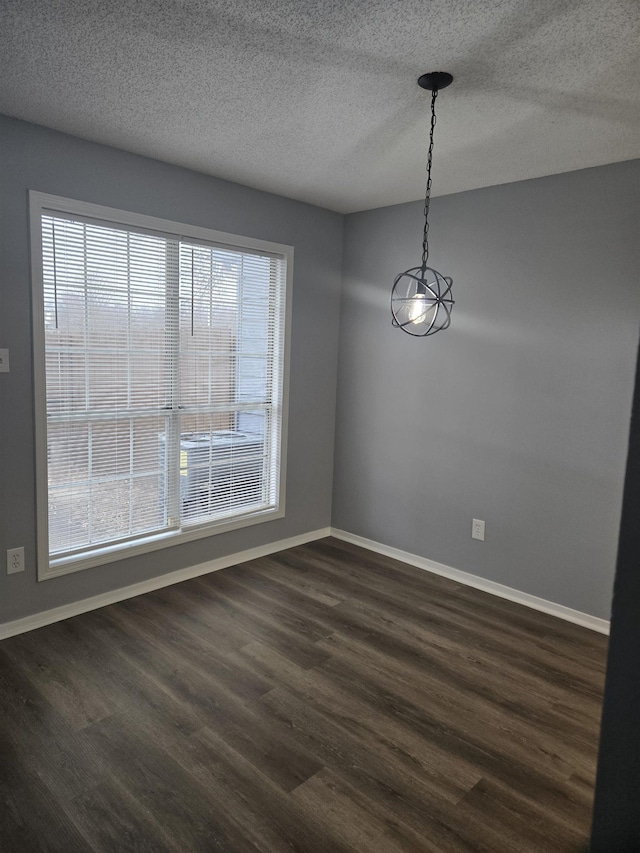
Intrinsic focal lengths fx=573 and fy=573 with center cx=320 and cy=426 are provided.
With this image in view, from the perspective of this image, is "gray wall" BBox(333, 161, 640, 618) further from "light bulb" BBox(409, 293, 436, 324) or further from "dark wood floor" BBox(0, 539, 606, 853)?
"light bulb" BBox(409, 293, 436, 324)

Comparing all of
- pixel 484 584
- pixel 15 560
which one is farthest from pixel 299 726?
pixel 484 584

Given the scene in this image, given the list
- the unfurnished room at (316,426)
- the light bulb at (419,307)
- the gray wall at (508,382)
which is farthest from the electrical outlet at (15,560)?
the gray wall at (508,382)

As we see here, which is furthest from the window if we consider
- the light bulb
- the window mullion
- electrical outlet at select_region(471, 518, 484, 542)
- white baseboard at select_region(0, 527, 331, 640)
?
the light bulb

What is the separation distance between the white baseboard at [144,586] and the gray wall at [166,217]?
4 cm

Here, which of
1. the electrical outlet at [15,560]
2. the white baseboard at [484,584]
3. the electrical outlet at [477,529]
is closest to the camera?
the electrical outlet at [15,560]

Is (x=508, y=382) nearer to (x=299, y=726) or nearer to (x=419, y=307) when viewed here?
(x=419, y=307)

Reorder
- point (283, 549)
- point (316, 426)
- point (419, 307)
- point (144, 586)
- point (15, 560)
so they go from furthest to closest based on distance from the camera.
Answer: point (316, 426) < point (283, 549) < point (144, 586) < point (15, 560) < point (419, 307)

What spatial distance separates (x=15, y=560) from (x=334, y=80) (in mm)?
2672

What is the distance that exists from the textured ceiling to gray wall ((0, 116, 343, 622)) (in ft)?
0.54

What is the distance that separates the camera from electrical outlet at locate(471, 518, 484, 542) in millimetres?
3711

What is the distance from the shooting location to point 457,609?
134 inches

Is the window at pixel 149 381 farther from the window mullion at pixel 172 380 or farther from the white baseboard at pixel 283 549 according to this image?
the white baseboard at pixel 283 549

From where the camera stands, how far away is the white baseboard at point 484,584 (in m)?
3.28

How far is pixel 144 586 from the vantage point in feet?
11.5
